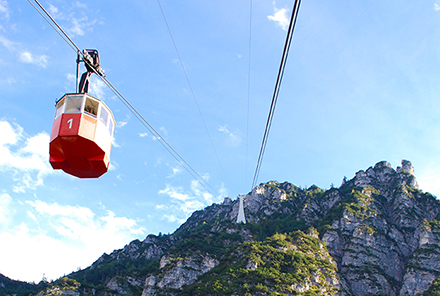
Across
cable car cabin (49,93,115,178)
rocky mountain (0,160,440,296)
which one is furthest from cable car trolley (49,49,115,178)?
rocky mountain (0,160,440,296)

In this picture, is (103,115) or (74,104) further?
(103,115)

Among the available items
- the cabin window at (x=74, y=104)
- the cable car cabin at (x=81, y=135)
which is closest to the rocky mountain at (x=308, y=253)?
the cable car cabin at (x=81, y=135)

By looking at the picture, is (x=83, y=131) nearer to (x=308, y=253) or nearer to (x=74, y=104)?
(x=74, y=104)

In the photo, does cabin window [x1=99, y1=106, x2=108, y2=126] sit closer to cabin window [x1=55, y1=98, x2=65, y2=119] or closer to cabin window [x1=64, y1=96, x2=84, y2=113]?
cabin window [x1=64, y1=96, x2=84, y2=113]

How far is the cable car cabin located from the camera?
13492mm

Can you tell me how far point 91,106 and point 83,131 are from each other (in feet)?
3.88

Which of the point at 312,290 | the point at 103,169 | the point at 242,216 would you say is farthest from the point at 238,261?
the point at 103,169

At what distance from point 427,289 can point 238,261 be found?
44.9 m

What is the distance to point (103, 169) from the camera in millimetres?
14805

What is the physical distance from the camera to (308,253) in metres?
101

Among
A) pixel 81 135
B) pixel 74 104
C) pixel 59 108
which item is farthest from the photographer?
pixel 59 108

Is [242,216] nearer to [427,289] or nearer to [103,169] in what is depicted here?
[427,289]

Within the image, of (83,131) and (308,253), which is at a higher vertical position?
(308,253)

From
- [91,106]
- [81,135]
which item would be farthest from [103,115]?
[81,135]
